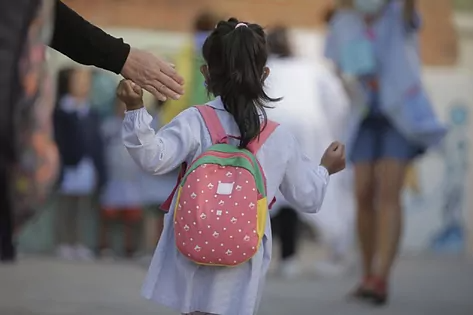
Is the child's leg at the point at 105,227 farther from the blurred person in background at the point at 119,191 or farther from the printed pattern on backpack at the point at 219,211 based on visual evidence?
the printed pattern on backpack at the point at 219,211

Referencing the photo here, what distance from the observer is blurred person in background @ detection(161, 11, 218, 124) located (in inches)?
323

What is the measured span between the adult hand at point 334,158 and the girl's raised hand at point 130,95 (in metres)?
0.72

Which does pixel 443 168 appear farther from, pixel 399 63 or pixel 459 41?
pixel 399 63

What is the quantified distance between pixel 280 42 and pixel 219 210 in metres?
5.05

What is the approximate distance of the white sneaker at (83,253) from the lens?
9148 mm

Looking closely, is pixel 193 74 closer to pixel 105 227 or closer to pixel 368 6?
pixel 105 227

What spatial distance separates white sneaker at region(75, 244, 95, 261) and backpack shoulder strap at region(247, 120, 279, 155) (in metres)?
5.49

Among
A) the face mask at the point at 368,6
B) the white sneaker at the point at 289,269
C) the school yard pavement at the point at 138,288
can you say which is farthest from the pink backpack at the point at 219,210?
the white sneaker at the point at 289,269

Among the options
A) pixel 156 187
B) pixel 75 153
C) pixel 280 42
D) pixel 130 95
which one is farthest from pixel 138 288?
pixel 130 95

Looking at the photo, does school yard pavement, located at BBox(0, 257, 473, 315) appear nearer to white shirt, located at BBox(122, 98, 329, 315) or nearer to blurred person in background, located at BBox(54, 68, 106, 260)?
blurred person in background, located at BBox(54, 68, 106, 260)

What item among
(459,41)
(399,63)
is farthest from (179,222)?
(459,41)

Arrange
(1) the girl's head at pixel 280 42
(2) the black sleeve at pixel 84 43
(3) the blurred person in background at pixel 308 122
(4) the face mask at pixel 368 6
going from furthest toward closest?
(1) the girl's head at pixel 280 42 < (3) the blurred person in background at pixel 308 122 < (4) the face mask at pixel 368 6 < (2) the black sleeve at pixel 84 43

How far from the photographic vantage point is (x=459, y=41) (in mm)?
10383

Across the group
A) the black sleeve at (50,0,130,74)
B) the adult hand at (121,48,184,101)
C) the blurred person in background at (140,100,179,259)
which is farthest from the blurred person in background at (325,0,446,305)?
the black sleeve at (50,0,130,74)
